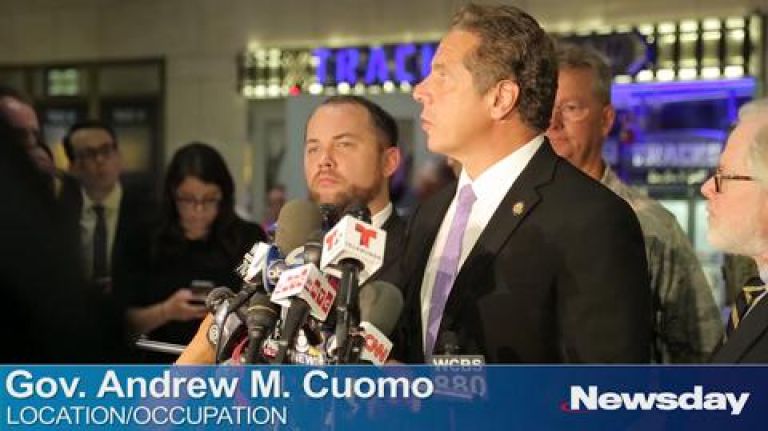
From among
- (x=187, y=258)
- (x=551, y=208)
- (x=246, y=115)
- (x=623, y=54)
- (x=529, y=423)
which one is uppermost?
(x=623, y=54)

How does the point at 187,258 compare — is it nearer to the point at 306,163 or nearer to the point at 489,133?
the point at 306,163

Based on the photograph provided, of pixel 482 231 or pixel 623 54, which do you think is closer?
pixel 482 231

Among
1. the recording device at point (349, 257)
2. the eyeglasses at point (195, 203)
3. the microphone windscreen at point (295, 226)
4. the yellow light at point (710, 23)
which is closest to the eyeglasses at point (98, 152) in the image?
the eyeglasses at point (195, 203)

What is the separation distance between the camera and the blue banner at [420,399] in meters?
1.04

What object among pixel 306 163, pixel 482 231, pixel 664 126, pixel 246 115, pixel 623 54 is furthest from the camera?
pixel 664 126

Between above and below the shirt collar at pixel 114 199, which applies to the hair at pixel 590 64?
above

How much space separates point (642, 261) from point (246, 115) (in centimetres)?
86

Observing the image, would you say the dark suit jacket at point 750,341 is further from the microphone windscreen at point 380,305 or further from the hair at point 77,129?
the hair at point 77,129

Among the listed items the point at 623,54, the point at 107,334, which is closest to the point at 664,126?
the point at 623,54

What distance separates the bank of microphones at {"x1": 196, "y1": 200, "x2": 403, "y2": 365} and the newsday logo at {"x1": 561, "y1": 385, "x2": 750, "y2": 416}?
230 millimetres

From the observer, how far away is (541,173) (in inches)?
Answer: 44.4

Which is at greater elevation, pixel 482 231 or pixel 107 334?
pixel 482 231

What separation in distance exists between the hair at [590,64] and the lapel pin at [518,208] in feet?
1.56

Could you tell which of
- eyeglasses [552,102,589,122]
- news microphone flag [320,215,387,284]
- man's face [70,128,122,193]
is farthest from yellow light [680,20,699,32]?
news microphone flag [320,215,387,284]
